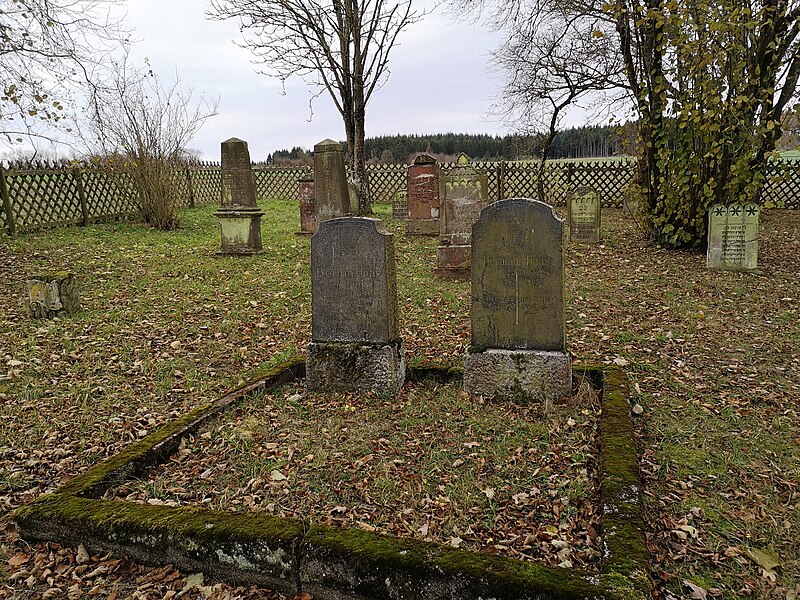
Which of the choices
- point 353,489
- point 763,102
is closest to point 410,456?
point 353,489

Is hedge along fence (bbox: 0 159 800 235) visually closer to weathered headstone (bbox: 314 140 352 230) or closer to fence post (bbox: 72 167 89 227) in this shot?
fence post (bbox: 72 167 89 227)

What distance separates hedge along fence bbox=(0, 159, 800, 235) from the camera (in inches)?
515

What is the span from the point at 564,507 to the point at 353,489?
4.14 feet

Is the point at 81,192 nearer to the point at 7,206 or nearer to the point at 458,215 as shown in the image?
the point at 7,206

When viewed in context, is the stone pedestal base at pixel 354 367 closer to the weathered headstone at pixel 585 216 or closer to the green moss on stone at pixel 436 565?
the green moss on stone at pixel 436 565

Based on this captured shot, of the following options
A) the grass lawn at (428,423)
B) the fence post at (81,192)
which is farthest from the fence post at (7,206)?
the grass lawn at (428,423)

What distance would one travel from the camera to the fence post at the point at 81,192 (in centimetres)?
1435

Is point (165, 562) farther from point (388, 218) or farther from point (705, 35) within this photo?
point (388, 218)

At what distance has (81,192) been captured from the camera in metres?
14.4

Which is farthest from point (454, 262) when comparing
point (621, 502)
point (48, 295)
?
point (621, 502)

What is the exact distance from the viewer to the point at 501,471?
11.9 feet

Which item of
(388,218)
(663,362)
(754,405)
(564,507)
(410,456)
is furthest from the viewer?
(388,218)

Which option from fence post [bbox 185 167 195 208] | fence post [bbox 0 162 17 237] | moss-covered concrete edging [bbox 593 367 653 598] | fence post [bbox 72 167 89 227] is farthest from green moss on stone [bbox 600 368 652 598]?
fence post [bbox 185 167 195 208]

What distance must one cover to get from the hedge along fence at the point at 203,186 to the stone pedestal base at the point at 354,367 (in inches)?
250
